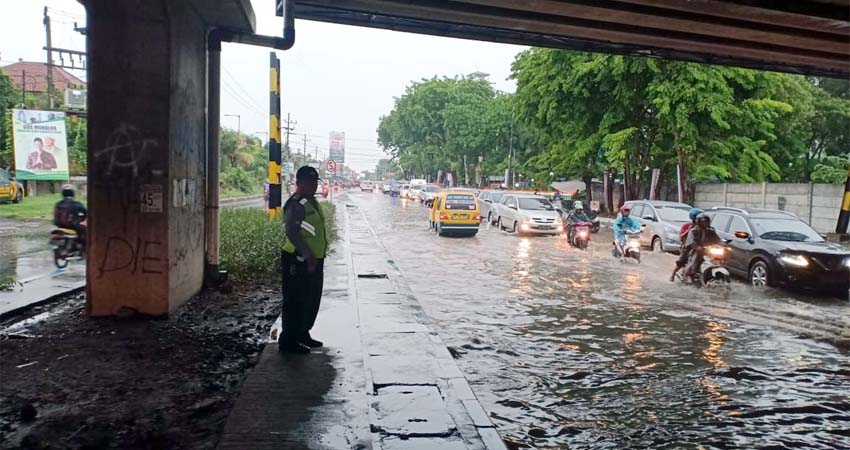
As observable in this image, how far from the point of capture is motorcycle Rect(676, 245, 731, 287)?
459 inches

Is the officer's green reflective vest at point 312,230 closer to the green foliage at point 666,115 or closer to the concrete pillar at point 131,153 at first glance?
the concrete pillar at point 131,153

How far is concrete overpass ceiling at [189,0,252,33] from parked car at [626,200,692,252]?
41.5 ft

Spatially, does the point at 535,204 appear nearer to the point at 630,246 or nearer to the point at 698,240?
the point at 630,246

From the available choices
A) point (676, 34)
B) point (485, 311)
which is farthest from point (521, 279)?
point (676, 34)

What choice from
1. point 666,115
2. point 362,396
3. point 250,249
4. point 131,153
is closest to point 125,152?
point 131,153

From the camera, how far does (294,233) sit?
6.09 m

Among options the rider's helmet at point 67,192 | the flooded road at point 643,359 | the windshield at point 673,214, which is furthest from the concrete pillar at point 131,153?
the windshield at point 673,214

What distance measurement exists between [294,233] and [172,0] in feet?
11.9

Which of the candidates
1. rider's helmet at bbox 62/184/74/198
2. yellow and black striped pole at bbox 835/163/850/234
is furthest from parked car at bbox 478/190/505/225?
rider's helmet at bbox 62/184/74/198

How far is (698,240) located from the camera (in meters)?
11.9

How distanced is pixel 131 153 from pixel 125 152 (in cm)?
7

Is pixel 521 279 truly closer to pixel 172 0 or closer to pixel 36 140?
pixel 172 0

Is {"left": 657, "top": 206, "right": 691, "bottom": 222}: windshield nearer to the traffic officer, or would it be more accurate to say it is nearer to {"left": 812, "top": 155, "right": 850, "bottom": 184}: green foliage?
the traffic officer

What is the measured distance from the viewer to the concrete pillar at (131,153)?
736 centimetres
